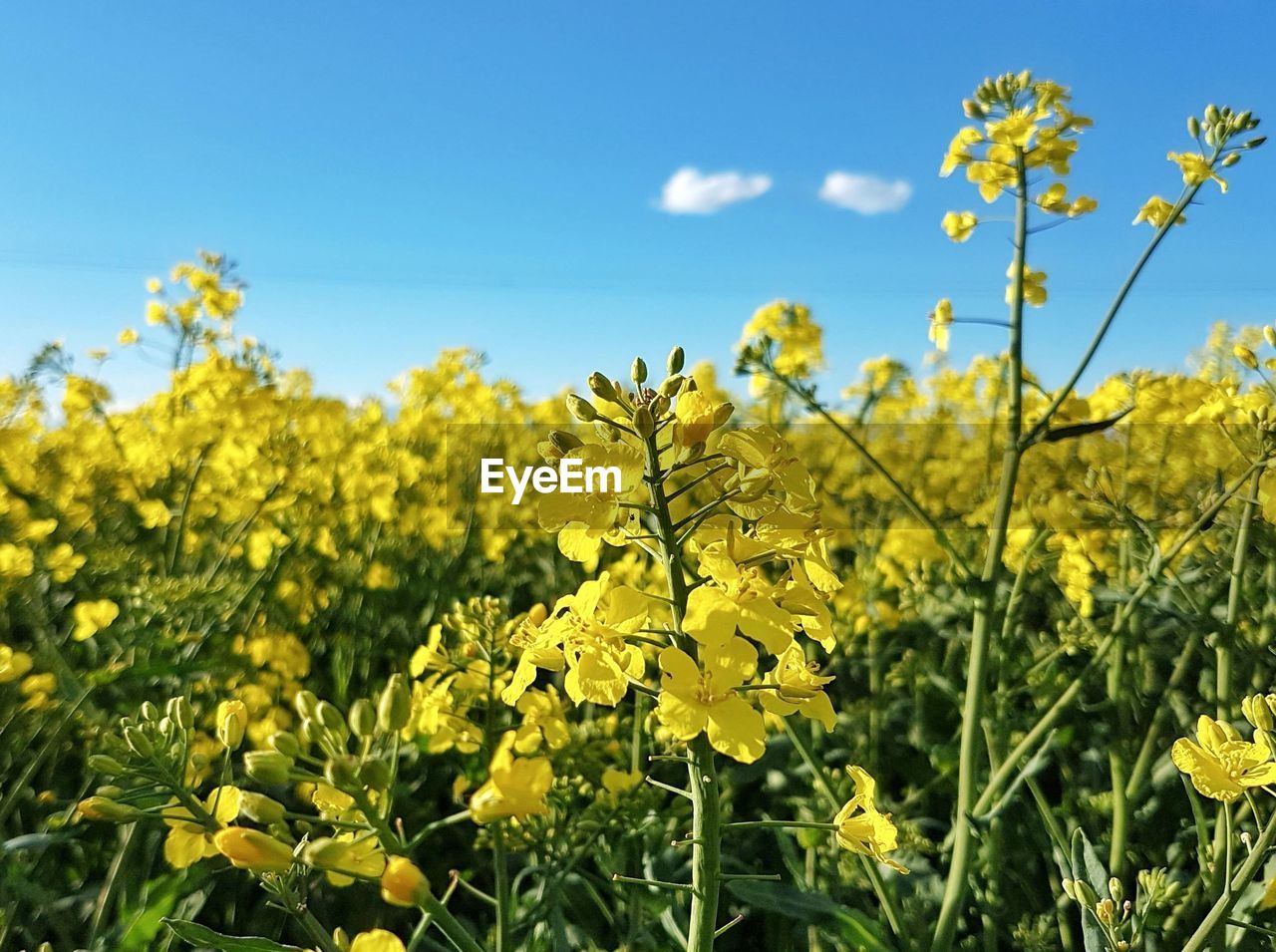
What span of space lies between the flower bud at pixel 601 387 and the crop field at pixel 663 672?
0.7 inches

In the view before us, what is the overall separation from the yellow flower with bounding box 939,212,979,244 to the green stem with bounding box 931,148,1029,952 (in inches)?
8.3

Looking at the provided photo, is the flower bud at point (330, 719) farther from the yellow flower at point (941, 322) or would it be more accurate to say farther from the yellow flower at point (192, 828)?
the yellow flower at point (941, 322)

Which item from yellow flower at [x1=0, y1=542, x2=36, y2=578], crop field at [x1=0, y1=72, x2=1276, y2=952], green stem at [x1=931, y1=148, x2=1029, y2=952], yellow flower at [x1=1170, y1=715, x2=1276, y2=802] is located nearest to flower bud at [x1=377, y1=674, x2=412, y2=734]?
crop field at [x1=0, y1=72, x2=1276, y2=952]

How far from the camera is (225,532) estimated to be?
17.0 feet

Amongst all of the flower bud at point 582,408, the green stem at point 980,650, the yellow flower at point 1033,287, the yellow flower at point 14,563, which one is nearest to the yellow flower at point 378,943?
the flower bud at point 582,408

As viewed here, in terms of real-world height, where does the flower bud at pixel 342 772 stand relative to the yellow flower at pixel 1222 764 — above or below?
above

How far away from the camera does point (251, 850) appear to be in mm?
911

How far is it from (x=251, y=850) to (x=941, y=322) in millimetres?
2257

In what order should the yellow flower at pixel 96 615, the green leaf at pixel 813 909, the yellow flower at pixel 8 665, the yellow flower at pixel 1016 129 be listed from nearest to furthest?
the green leaf at pixel 813 909
the yellow flower at pixel 8 665
the yellow flower at pixel 1016 129
the yellow flower at pixel 96 615

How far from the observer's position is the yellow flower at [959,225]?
94.6 inches

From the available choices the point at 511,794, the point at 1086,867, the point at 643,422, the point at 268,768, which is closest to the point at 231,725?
the point at 268,768

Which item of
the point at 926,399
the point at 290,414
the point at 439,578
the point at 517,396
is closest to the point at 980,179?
the point at 439,578

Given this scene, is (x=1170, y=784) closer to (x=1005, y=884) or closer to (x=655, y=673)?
(x=1005, y=884)

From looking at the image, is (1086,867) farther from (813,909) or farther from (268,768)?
(268,768)
